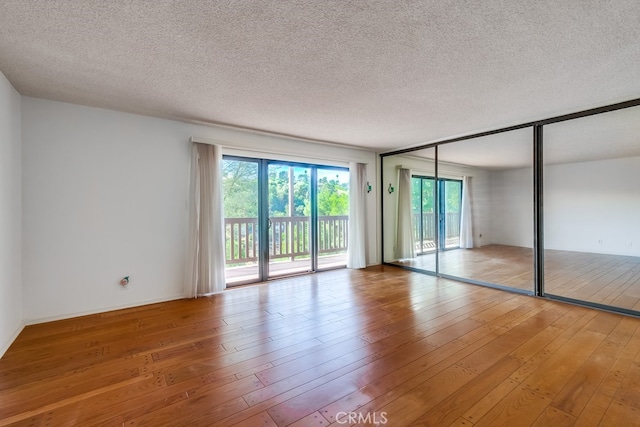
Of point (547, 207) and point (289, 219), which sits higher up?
point (547, 207)

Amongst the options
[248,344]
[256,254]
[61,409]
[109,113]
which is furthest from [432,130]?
[61,409]

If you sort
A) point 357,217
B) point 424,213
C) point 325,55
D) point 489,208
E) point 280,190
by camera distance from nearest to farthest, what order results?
point 325,55
point 489,208
point 280,190
point 424,213
point 357,217

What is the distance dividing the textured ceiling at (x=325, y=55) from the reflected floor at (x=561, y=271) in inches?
79.8

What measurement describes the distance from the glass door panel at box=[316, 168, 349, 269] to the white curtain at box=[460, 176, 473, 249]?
2082 millimetres

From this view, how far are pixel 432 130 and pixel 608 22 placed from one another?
2441mm

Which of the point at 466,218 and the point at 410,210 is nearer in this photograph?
the point at 466,218

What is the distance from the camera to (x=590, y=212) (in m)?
3.67

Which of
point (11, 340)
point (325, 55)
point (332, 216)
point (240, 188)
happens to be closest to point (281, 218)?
point (240, 188)

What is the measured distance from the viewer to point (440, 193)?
4887 mm

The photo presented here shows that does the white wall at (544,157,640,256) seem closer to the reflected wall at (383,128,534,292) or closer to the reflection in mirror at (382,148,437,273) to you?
the reflected wall at (383,128,534,292)

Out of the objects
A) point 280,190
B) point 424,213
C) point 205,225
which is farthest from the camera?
point 424,213

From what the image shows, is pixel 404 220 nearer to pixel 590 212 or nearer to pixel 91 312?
pixel 590 212

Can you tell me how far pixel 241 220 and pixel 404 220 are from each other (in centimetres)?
324

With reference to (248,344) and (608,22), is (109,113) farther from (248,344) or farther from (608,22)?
(608,22)
